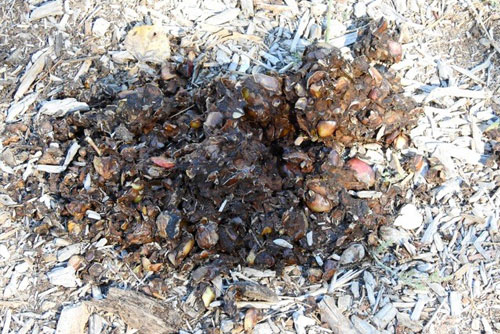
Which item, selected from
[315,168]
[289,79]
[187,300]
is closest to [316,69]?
[289,79]

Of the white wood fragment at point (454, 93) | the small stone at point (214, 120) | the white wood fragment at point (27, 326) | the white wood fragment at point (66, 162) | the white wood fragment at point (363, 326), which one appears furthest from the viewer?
the white wood fragment at point (454, 93)

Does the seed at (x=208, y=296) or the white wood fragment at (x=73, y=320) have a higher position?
the seed at (x=208, y=296)

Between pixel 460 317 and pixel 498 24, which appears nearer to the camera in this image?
pixel 460 317

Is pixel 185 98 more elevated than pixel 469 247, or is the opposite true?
pixel 185 98

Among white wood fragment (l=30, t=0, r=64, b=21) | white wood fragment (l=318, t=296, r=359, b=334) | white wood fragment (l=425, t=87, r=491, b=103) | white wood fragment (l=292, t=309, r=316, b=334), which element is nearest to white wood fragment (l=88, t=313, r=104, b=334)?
white wood fragment (l=292, t=309, r=316, b=334)

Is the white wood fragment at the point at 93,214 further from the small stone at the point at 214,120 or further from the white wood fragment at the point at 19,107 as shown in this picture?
the white wood fragment at the point at 19,107

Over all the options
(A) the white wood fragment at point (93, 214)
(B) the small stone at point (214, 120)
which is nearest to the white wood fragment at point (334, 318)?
(B) the small stone at point (214, 120)

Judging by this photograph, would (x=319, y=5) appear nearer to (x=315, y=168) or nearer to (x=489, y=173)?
(x=315, y=168)
